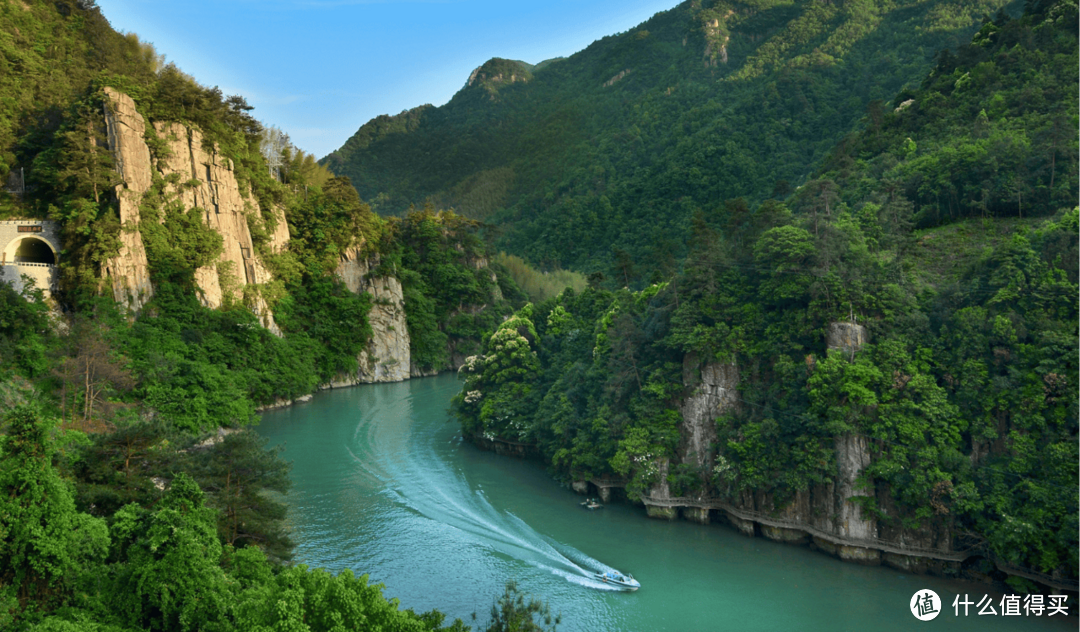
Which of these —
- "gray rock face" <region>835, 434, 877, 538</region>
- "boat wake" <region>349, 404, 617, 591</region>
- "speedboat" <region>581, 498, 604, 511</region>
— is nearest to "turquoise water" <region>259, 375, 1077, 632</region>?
"boat wake" <region>349, 404, 617, 591</region>

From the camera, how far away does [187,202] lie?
4241 cm

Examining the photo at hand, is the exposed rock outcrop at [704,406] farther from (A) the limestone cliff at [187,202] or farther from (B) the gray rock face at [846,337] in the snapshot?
(A) the limestone cliff at [187,202]

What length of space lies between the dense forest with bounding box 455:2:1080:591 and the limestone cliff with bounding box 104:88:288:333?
2058cm

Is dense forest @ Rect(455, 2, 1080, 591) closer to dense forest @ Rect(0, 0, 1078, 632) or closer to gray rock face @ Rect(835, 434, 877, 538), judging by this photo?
dense forest @ Rect(0, 0, 1078, 632)

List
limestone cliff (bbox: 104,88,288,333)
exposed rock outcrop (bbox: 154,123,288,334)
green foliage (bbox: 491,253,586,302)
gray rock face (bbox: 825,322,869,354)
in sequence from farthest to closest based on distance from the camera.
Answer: green foliage (bbox: 491,253,586,302)
exposed rock outcrop (bbox: 154,123,288,334)
limestone cliff (bbox: 104,88,288,333)
gray rock face (bbox: 825,322,869,354)

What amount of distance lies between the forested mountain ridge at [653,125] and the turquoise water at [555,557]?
15.0m

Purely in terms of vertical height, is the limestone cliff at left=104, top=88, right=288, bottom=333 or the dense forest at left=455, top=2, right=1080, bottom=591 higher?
the limestone cliff at left=104, top=88, right=288, bottom=333

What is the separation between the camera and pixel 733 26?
324 feet

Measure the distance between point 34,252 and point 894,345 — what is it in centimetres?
4448

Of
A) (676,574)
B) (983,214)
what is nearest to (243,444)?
(676,574)

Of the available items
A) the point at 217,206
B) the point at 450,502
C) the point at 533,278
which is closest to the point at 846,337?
the point at 450,502

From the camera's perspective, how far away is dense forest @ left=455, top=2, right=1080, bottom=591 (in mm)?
17750

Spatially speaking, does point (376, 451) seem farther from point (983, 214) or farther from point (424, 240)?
point (424, 240)

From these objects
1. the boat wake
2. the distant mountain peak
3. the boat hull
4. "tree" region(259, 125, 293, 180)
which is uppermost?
the distant mountain peak
